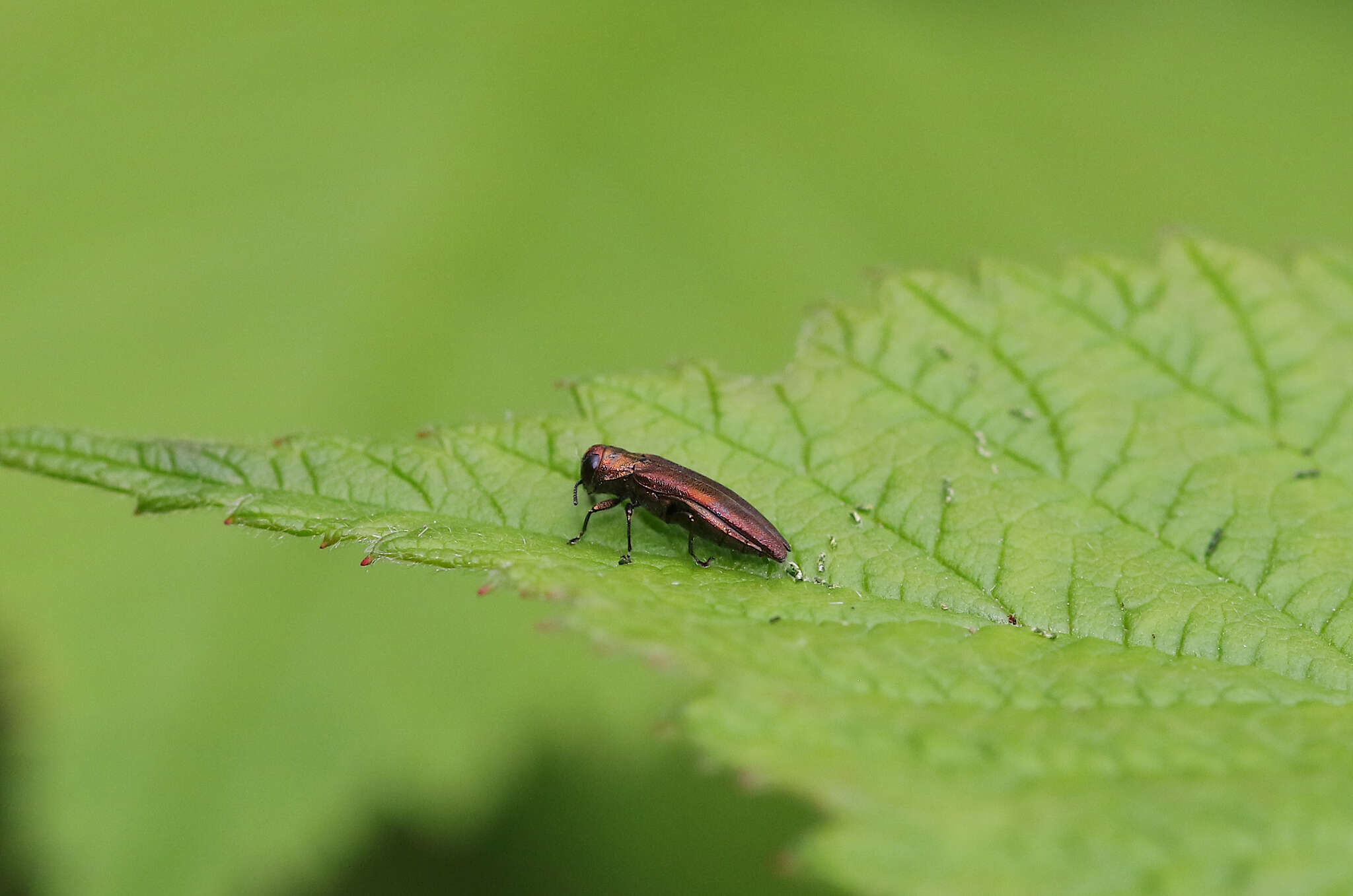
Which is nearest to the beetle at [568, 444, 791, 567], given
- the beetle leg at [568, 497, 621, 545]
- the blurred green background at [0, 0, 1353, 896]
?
the beetle leg at [568, 497, 621, 545]

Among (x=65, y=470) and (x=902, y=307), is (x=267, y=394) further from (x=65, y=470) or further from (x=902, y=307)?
(x=902, y=307)

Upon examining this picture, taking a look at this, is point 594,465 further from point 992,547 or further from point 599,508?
point 992,547

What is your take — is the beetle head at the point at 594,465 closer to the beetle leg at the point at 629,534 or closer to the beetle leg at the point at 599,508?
the beetle leg at the point at 599,508

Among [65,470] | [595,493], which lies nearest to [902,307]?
[595,493]

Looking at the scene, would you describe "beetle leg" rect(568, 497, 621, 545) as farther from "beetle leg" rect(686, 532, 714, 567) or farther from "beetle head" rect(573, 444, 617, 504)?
"beetle leg" rect(686, 532, 714, 567)

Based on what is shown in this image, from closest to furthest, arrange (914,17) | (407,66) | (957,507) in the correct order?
(957,507)
(407,66)
(914,17)

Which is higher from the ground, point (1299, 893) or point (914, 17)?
point (914, 17)

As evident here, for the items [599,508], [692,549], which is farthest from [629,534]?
[692,549]
